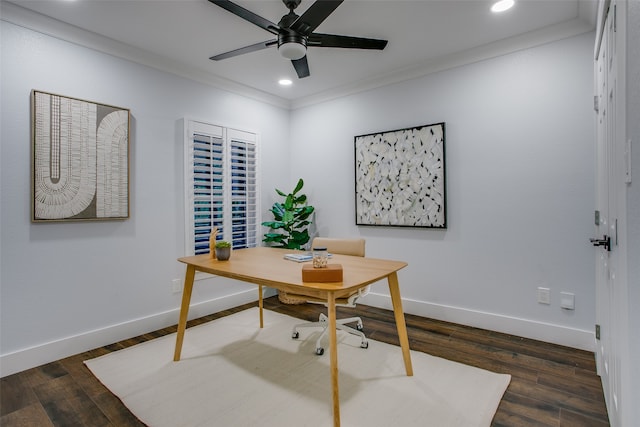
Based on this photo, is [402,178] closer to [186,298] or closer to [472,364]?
[472,364]

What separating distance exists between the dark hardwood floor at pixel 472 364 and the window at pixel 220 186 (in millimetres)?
1152

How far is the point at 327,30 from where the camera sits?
8.98 feet

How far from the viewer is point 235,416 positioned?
1.84m

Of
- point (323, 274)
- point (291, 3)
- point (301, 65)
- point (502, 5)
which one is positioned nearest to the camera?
point (323, 274)

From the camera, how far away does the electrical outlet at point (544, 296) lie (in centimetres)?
278

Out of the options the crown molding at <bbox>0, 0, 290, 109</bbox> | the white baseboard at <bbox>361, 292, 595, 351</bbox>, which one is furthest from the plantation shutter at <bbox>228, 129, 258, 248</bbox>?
the white baseboard at <bbox>361, 292, 595, 351</bbox>

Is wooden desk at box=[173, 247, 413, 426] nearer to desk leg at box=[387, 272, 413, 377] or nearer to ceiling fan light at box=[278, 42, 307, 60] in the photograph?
desk leg at box=[387, 272, 413, 377]

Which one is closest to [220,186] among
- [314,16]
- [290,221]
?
[290,221]

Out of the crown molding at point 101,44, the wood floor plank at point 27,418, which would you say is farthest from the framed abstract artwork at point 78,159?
the wood floor plank at point 27,418

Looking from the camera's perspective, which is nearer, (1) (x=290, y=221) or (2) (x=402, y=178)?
(2) (x=402, y=178)

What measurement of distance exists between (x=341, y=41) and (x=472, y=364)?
98.5 inches

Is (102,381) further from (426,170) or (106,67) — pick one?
(426,170)

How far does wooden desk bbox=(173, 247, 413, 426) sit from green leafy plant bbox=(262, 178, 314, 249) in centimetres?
117

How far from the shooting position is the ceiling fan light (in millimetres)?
2164
